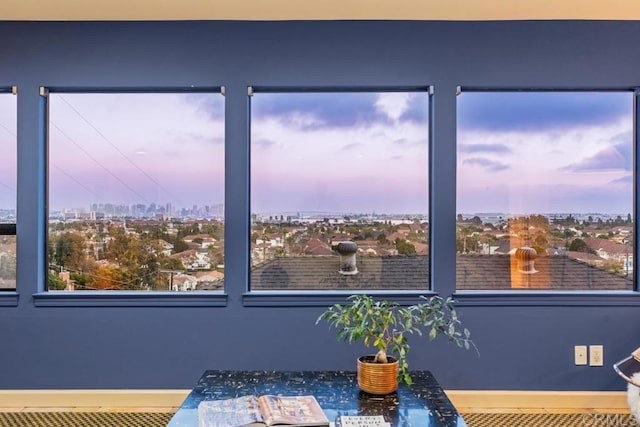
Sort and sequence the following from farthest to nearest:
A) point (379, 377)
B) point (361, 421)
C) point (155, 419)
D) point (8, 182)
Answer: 1. point (8, 182)
2. point (155, 419)
3. point (379, 377)
4. point (361, 421)

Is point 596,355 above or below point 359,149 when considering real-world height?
below

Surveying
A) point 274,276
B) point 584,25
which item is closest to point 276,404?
point 274,276

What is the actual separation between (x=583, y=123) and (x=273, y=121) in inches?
80.0

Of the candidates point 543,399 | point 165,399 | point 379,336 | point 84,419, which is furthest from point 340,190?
point 84,419

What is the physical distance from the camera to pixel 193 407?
5.74 ft

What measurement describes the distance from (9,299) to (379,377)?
240 cm

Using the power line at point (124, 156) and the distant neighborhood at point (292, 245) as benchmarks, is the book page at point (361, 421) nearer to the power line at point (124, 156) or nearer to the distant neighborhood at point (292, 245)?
the distant neighborhood at point (292, 245)

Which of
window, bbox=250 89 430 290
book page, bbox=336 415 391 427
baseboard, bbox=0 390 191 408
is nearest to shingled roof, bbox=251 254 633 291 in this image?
window, bbox=250 89 430 290

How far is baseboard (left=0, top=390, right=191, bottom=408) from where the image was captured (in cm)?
281

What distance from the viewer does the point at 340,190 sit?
9.81ft

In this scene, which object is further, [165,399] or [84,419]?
[165,399]

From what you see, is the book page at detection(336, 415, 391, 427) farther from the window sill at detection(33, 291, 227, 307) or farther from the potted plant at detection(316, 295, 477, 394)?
the window sill at detection(33, 291, 227, 307)

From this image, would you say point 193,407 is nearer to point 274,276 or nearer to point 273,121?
point 274,276

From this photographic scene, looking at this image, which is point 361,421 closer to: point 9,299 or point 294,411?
point 294,411
